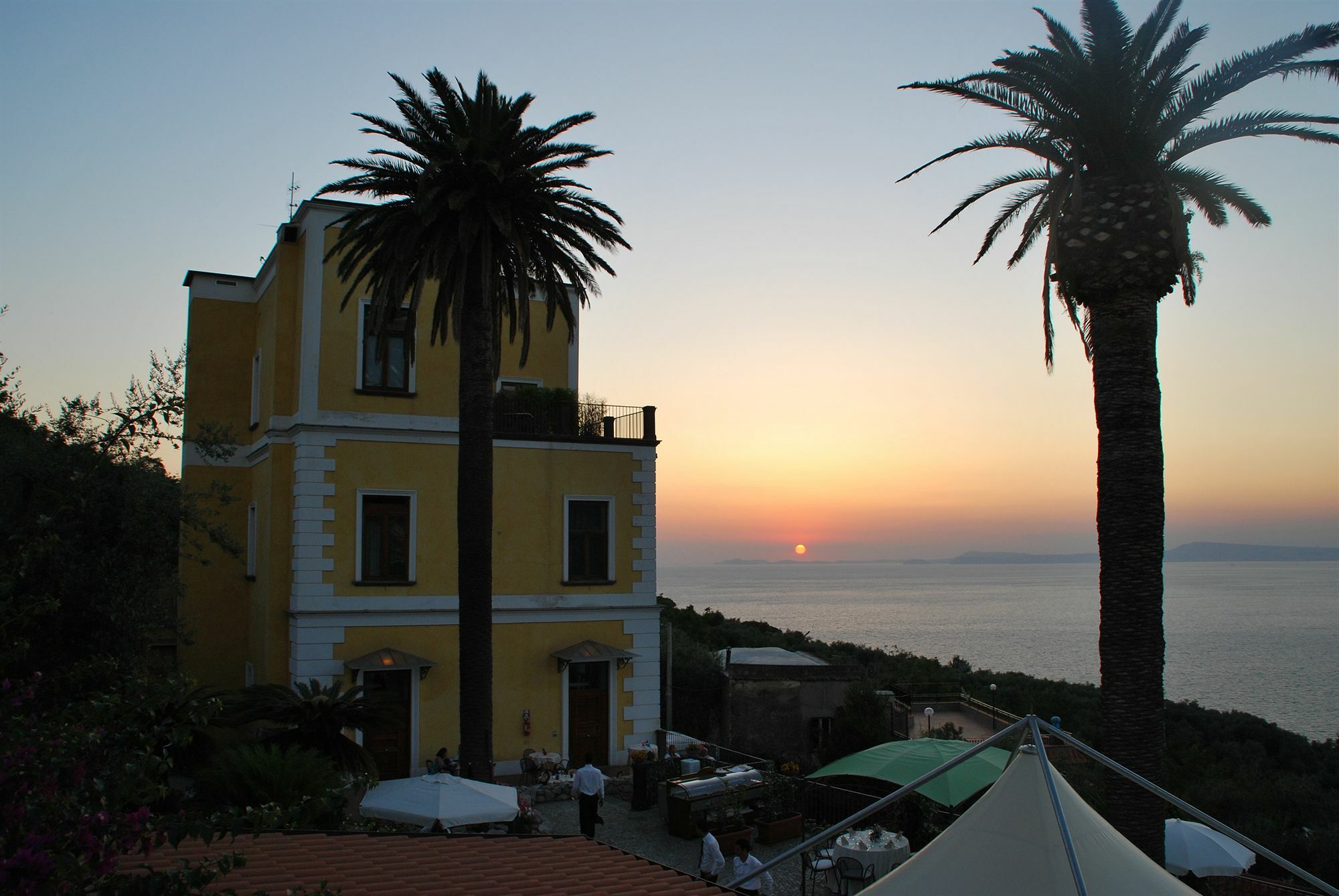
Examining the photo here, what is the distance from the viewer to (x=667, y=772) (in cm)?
1936

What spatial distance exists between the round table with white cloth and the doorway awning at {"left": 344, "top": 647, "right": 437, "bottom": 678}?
968 centimetres

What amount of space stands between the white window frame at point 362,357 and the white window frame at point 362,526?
7.08 feet

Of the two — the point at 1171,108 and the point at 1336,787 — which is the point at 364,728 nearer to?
the point at 1171,108

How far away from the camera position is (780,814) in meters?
17.9

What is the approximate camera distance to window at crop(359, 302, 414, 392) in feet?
69.8

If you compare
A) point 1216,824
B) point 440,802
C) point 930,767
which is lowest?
point 930,767

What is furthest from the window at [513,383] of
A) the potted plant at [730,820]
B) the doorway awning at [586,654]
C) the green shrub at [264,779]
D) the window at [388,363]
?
the green shrub at [264,779]

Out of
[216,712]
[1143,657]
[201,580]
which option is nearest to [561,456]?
[201,580]

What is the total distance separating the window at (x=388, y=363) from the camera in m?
21.3

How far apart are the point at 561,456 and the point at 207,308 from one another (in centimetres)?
1006

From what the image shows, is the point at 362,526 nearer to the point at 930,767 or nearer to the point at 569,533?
the point at 569,533

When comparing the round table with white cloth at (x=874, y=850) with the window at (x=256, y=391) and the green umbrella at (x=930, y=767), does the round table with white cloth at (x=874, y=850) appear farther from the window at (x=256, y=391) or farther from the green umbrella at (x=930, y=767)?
the window at (x=256, y=391)

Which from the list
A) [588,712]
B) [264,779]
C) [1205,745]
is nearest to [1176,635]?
[1205,745]

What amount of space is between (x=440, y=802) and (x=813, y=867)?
5.65 meters
